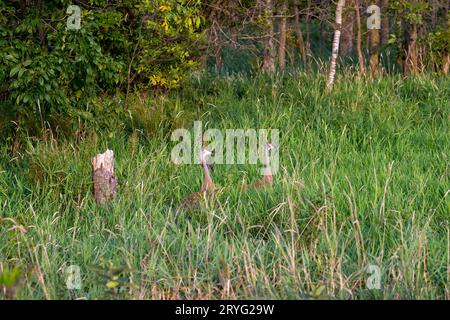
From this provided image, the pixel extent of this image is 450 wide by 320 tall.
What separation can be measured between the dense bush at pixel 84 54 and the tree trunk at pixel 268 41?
136 cm

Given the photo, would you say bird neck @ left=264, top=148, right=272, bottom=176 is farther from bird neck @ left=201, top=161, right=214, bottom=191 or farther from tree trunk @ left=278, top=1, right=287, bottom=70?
tree trunk @ left=278, top=1, right=287, bottom=70

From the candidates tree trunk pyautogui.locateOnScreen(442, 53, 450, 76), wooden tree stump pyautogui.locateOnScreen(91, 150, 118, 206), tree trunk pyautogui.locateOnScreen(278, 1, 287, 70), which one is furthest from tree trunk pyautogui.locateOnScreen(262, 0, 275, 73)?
wooden tree stump pyautogui.locateOnScreen(91, 150, 118, 206)

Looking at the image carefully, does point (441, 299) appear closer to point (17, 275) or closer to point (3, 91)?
point (17, 275)

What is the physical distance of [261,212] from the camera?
7.57 metres

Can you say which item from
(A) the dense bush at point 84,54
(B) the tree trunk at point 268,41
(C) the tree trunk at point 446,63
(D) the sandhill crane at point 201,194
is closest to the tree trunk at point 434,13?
(C) the tree trunk at point 446,63

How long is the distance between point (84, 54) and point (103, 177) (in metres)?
1.71

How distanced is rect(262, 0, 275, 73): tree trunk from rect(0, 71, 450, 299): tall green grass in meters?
1.55

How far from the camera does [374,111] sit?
10539mm

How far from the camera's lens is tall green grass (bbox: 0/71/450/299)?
6.11m

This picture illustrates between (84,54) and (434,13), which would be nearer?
(84,54)

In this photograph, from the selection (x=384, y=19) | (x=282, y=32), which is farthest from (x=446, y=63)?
(x=384, y=19)

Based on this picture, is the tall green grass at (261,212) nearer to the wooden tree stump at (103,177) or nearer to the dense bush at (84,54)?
the wooden tree stump at (103,177)

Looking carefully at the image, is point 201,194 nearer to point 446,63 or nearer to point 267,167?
point 267,167
